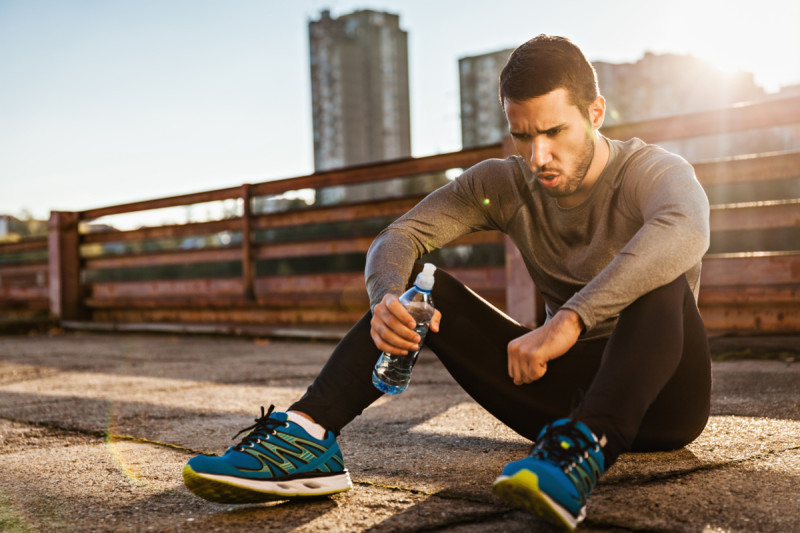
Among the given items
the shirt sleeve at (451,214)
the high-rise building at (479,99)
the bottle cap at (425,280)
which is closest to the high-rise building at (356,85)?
the high-rise building at (479,99)

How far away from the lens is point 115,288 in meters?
9.31

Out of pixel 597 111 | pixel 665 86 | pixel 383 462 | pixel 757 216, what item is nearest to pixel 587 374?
pixel 383 462

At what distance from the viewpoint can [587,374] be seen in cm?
202

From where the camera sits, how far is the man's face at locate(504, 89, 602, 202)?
2.05 meters

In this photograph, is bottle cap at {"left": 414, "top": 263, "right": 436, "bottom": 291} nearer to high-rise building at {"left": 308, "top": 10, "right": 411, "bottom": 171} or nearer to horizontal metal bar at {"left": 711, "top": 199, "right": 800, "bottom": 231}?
horizontal metal bar at {"left": 711, "top": 199, "right": 800, "bottom": 231}

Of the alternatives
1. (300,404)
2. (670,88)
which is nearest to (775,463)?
(300,404)

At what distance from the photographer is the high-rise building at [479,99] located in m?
65.1

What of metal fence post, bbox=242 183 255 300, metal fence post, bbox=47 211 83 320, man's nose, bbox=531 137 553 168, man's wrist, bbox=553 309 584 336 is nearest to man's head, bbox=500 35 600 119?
man's nose, bbox=531 137 553 168

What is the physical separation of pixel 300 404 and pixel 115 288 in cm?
811

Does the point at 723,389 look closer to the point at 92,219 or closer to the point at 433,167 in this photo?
the point at 433,167

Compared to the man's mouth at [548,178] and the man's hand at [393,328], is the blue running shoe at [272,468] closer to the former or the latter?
the man's hand at [393,328]

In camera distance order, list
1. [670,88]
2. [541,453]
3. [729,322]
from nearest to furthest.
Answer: [541,453]
[729,322]
[670,88]

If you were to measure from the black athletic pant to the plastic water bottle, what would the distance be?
0.04m

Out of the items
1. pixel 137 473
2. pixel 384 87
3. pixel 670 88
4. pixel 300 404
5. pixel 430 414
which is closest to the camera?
pixel 300 404
